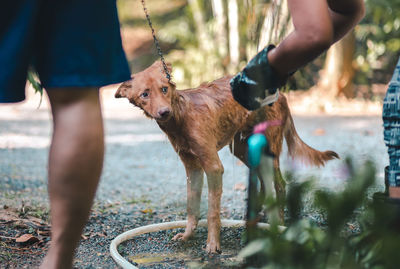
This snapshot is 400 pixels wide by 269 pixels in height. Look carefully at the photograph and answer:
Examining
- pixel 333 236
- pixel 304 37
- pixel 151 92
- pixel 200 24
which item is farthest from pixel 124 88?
pixel 200 24

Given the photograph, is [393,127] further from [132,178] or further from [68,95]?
[132,178]

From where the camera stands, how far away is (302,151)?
2.80 m

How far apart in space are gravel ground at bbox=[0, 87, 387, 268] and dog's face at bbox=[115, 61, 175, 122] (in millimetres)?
406

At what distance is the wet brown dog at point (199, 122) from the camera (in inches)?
85.5

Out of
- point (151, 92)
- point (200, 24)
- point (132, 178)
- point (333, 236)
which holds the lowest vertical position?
point (132, 178)

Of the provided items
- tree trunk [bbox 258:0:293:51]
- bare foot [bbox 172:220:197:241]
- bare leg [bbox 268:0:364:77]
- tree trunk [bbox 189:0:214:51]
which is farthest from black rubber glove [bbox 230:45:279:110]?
tree trunk [bbox 189:0:214:51]

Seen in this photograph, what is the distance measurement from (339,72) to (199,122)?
7892 millimetres

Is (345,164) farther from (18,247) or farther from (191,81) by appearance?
(191,81)

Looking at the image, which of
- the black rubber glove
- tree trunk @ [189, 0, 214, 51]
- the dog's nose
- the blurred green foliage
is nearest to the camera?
the blurred green foliage

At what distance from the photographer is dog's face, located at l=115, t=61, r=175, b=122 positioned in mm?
2121

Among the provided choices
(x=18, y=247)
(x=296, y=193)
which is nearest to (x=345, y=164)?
(x=296, y=193)

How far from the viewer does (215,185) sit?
231 cm

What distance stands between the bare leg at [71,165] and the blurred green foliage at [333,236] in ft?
1.77

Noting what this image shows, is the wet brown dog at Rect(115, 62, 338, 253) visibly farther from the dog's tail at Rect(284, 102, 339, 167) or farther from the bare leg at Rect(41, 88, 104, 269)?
the bare leg at Rect(41, 88, 104, 269)
